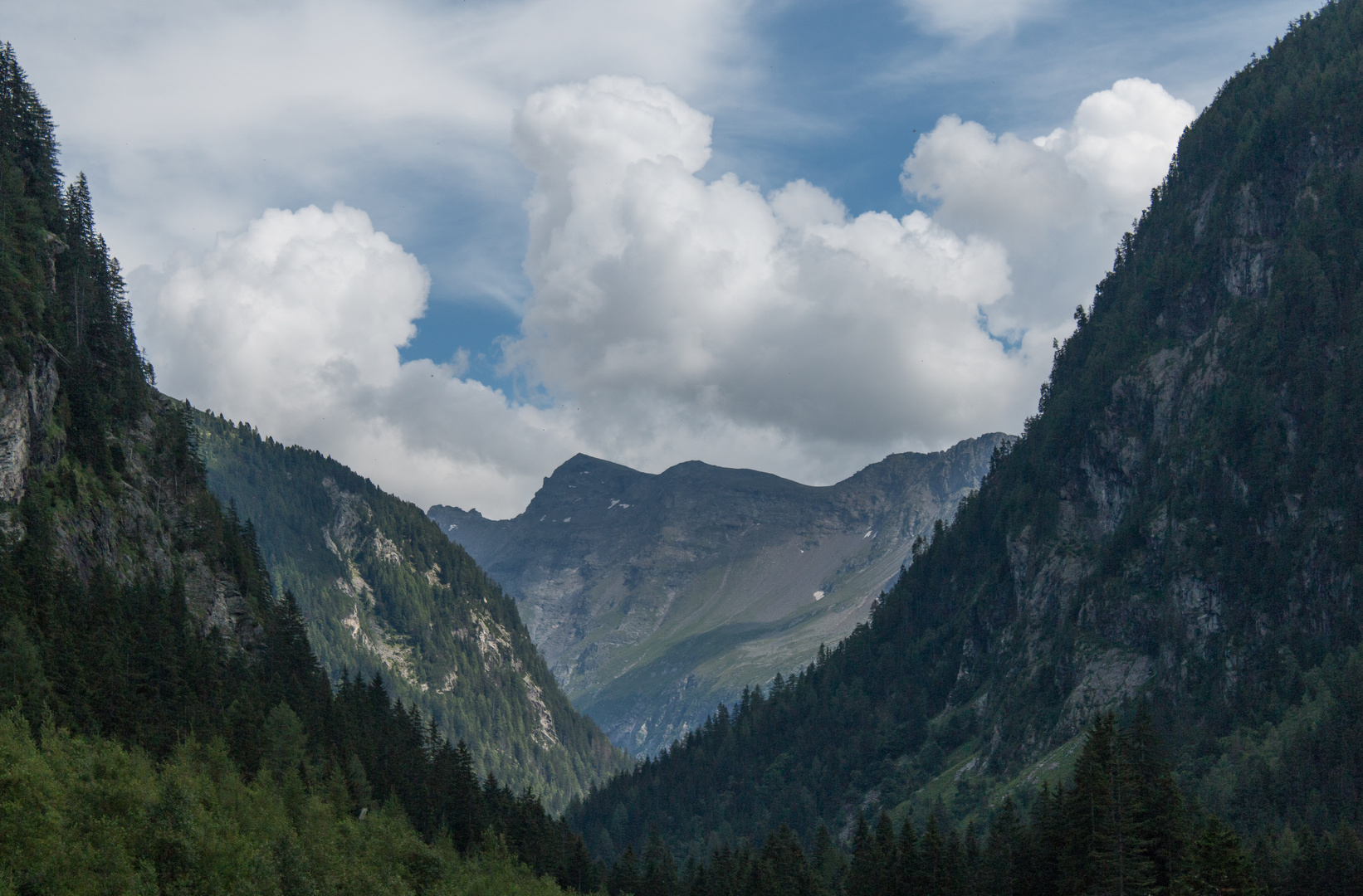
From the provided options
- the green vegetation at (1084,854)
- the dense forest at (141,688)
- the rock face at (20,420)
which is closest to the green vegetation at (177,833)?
the dense forest at (141,688)

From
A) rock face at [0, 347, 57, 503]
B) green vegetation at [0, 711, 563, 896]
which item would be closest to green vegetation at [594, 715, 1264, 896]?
green vegetation at [0, 711, 563, 896]

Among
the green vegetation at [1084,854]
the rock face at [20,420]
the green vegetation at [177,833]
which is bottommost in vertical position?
the green vegetation at [1084,854]

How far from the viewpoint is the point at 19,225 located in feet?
550

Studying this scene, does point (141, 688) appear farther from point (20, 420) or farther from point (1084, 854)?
Result: point (1084, 854)

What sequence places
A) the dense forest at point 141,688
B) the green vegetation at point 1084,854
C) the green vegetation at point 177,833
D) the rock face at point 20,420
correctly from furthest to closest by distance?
the rock face at point 20,420 < the green vegetation at point 1084,854 < the dense forest at point 141,688 < the green vegetation at point 177,833

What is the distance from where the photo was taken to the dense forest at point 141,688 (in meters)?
97.4

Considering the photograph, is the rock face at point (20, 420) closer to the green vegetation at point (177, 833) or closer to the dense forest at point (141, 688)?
the dense forest at point (141, 688)

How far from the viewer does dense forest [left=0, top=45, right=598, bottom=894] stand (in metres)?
97.4

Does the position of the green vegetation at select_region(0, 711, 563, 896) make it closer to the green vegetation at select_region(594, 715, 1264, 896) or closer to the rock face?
the rock face

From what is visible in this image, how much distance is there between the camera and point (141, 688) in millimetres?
136875

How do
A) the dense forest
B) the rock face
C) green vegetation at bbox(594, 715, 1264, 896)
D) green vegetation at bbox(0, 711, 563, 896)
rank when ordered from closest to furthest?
green vegetation at bbox(0, 711, 563, 896) → the dense forest → green vegetation at bbox(594, 715, 1264, 896) → the rock face

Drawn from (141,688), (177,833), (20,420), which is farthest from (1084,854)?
(20,420)

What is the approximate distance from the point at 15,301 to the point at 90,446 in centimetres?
2094

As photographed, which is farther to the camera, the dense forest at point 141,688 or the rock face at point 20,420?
the rock face at point 20,420
